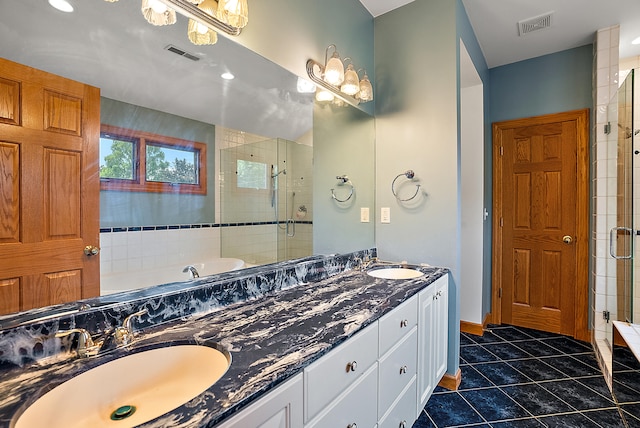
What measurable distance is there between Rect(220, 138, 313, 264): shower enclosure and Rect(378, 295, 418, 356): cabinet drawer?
0.69m

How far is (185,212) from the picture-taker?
1.28m

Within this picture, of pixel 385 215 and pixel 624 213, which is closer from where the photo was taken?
pixel 624 213

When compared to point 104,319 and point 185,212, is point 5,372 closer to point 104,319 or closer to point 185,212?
point 104,319

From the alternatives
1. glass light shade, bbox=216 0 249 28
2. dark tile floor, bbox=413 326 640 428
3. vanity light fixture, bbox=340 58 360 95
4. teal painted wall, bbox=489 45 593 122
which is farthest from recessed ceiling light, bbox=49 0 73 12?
teal painted wall, bbox=489 45 593 122

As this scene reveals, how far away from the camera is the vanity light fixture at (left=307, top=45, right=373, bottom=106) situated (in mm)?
1826

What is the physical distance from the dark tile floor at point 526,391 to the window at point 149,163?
70.5 inches

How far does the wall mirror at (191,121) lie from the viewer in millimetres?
916

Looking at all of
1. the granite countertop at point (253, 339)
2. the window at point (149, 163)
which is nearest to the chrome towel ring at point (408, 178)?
the granite countertop at point (253, 339)

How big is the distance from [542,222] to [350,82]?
2.47 meters

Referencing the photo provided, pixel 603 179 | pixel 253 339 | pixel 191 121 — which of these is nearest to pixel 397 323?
pixel 253 339

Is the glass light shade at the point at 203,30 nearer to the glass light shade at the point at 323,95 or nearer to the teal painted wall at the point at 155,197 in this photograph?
the teal painted wall at the point at 155,197

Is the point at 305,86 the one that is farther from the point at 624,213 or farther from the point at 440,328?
the point at 624,213

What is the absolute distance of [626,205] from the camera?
221 cm

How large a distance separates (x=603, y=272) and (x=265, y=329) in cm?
292
